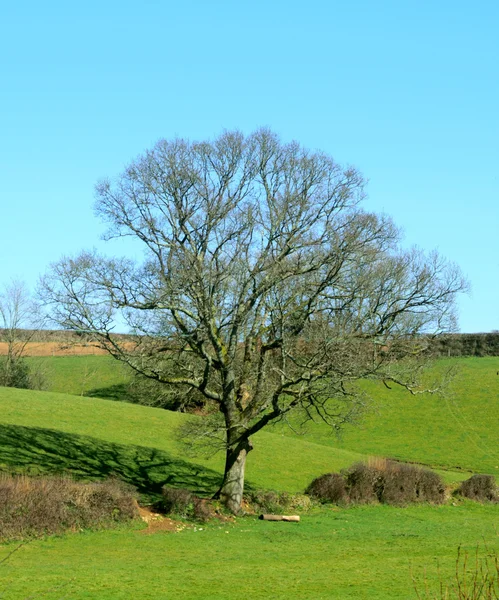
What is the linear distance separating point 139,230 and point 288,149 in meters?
6.23

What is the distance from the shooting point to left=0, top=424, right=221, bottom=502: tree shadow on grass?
29.0 metres

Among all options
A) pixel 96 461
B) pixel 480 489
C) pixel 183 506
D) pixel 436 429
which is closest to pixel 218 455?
pixel 96 461

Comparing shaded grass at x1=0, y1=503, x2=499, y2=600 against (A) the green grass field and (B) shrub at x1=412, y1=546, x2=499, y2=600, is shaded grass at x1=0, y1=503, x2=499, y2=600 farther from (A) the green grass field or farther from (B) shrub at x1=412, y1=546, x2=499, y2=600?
(B) shrub at x1=412, y1=546, x2=499, y2=600

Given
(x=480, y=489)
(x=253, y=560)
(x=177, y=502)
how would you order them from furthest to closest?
(x=480, y=489) → (x=177, y=502) → (x=253, y=560)

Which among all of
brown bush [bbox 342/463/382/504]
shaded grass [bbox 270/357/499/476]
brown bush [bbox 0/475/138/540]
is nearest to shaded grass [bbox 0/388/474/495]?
brown bush [bbox 342/463/382/504]

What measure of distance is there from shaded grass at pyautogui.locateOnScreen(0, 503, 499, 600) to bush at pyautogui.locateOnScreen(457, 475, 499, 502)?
6432mm

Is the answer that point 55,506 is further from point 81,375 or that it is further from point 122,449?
point 81,375

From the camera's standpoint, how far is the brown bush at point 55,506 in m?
19.5

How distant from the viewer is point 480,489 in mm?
33875

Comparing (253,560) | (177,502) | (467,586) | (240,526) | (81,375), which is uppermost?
(81,375)

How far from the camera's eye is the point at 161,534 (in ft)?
72.5

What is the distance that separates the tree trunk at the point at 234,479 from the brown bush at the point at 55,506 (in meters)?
4.32

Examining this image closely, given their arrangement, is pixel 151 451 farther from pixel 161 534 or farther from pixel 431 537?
pixel 431 537

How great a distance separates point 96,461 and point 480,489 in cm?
1728
